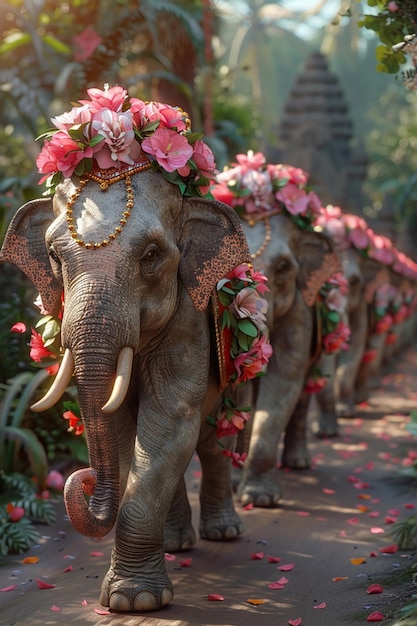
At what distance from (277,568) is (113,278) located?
1973 millimetres

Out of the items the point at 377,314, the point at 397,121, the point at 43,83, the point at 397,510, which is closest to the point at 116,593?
the point at 397,510

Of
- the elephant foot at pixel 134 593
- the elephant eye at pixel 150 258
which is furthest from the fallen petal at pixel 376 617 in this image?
the elephant eye at pixel 150 258

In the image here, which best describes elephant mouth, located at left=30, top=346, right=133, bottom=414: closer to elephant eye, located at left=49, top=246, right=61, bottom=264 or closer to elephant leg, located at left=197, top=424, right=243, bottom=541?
elephant eye, located at left=49, top=246, right=61, bottom=264

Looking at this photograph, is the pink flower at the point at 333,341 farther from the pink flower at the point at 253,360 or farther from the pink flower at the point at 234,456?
the pink flower at the point at 253,360

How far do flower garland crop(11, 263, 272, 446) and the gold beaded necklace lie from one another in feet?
2.36

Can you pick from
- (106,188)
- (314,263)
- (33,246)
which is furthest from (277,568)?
(314,263)

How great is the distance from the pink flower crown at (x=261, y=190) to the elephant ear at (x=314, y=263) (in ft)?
0.89

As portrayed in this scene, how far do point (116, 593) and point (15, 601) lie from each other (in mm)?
692

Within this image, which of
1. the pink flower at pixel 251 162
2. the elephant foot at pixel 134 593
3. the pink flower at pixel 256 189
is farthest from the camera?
the pink flower at pixel 251 162

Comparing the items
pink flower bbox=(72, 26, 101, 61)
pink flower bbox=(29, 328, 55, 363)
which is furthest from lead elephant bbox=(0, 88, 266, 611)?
pink flower bbox=(72, 26, 101, 61)

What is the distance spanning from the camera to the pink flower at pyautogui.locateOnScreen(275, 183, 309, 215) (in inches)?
288

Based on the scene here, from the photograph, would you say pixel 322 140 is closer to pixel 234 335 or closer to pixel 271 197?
pixel 271 197

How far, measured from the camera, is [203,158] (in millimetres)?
5238

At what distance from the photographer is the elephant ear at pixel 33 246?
531 cm
